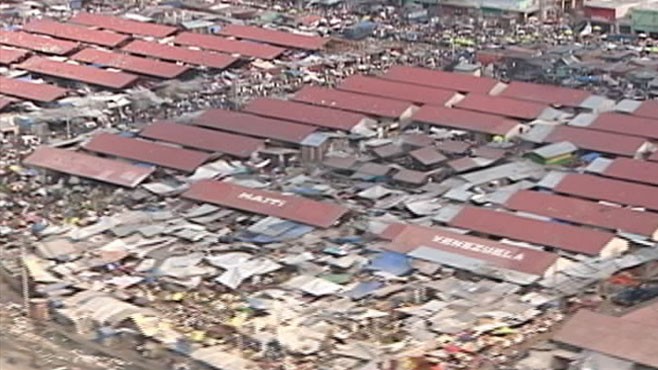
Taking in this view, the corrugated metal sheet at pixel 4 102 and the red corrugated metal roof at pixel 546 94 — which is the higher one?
the red corrugated metal roof at pixel 546 94

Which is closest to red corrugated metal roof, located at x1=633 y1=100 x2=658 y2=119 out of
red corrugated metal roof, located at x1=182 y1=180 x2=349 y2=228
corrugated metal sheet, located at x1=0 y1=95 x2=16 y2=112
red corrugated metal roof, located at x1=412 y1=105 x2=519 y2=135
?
red corrugated metal roof, located at x1=412 y1=105 x2=519 y2=135

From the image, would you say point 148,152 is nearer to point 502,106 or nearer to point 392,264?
point 392,264

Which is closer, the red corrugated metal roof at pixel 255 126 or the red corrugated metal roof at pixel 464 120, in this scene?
the red corrugated metal roof at pixel 255 126

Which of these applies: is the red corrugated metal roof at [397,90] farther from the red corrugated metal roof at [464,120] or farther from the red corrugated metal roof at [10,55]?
the red corrugated metal roof at [10,55]

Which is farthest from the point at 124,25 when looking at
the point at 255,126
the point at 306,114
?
the point at 255,126

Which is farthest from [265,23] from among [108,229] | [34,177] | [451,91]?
[108,229]

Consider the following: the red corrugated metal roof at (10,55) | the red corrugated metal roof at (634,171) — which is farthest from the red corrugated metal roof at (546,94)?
the red corrugated metal roof at (10,55)

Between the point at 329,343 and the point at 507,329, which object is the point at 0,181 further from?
the point at 507,329
